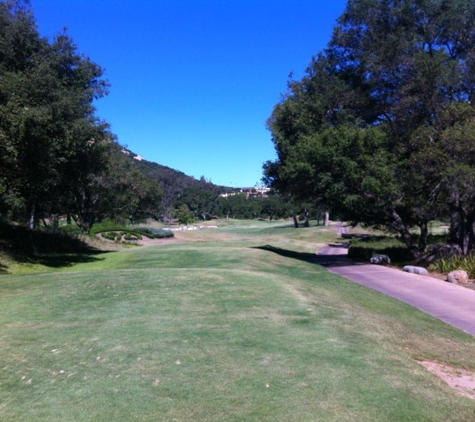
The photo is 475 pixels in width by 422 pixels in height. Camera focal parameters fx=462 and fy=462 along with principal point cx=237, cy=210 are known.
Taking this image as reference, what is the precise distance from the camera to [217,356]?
574 centimetres

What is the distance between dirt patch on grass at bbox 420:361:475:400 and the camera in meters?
5.37

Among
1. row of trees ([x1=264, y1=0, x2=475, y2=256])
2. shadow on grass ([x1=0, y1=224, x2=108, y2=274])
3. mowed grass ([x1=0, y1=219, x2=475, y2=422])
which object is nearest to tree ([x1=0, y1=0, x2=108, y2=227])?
shadow on grass ([x1=0, y1=224, x2=108, y2=274])

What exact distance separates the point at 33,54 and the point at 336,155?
13.8 m

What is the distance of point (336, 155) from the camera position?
2170 centimetres

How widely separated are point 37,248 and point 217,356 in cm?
1965

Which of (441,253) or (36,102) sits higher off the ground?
(36,102)

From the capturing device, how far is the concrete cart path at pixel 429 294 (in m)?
10.7

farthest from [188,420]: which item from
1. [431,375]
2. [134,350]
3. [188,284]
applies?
[188,284]

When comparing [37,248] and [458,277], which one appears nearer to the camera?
[458,277]

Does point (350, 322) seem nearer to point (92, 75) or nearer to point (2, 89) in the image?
point (2, 89)

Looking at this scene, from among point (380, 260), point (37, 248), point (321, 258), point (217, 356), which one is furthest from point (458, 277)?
point (37, 248)

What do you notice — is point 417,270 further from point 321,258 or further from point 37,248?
point 37,248

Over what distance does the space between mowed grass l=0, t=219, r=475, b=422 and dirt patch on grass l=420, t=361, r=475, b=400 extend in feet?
0.68

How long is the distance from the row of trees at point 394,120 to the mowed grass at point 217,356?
1128 centimetres
